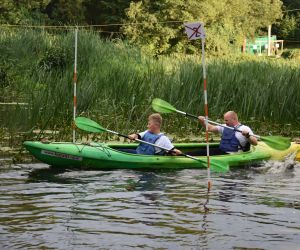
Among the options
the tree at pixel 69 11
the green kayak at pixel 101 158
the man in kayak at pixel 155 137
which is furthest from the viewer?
the tree at pixel 69 11

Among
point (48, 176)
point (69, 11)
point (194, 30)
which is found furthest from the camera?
point (69, 11)

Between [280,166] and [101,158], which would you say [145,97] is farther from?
[101,158]

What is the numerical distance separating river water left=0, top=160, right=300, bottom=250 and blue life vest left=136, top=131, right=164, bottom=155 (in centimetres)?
44

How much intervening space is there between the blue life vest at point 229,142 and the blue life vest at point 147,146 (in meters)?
1.26

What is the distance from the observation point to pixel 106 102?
38.8 feet

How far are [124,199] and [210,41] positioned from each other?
29655mm

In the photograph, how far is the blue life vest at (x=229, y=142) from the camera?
10.6m

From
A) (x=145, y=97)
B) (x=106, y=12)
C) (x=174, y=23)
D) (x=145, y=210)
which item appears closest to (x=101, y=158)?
(x=145, y=210)

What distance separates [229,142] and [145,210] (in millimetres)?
3899

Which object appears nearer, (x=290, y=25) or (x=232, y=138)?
(x=232, y=138)

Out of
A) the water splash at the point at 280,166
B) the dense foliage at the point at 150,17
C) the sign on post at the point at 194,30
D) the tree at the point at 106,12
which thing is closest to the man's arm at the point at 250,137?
the water splash at the point at 280,166

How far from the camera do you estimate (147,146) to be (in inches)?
391

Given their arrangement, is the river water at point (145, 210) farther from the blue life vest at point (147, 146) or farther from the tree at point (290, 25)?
the tree at point (290, 25)

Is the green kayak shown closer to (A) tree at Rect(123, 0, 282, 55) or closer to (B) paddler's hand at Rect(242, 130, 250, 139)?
(B) paddler's hand at Rect(242, 130, 250, 139)
